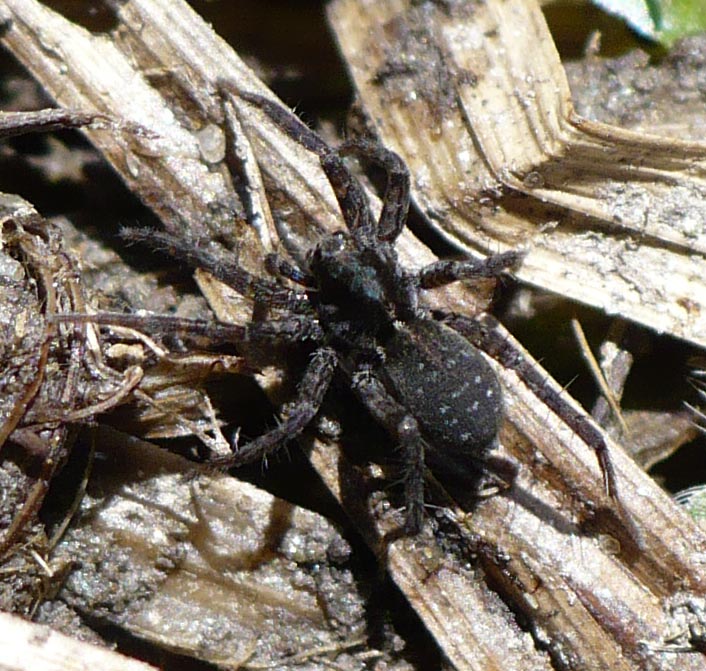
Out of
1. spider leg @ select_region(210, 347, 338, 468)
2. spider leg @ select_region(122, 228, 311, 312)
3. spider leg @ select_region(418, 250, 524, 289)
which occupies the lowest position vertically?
spider leg @ select_region(210, 347, 338, 468)

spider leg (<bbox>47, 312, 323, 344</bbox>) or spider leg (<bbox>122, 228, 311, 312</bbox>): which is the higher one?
spider leg (<bbox>122, 228, 311, 312</bbox>)

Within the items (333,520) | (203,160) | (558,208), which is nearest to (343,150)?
(203,160)

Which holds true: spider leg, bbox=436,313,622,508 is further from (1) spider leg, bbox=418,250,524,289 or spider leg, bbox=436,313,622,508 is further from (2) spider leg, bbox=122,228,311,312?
(2) spider leg, bbox=122,228,311,312

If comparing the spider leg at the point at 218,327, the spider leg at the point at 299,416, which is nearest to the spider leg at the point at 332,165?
the spider leg at the point at 218,327

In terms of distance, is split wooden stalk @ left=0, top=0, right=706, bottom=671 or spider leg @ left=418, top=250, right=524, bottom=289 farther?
spider leg @ left=418, top=250, right=524, bottom=289

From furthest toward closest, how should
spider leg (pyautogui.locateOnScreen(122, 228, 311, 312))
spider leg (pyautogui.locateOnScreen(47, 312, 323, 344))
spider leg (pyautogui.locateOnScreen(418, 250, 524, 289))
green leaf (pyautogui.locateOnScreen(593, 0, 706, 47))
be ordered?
green leaf (pyautogui.locateOnScreen(593, 0, 706, 47)) < spider leg (pyautogui.locateOnScreen(418, 250, 524, 289)) < spider leg (pyautogui.locateOnScreen(122, 228, 311, 312)) < spider leg (pyautogui.locateOnScreen(47, 312, 323, 344))

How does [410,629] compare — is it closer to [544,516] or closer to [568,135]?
[544,516]

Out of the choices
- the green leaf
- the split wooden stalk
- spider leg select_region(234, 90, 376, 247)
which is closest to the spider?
spider leg select_region(234, 90, 376, 247)
